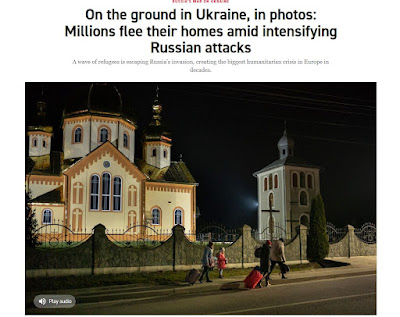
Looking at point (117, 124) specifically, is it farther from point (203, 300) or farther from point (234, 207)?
point (203, 300)

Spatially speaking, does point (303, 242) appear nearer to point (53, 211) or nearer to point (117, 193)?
point (117, 193)

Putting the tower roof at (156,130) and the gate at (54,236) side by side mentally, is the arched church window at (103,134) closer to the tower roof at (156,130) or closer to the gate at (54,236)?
the tower roof at (156,130)

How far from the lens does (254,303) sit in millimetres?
8531

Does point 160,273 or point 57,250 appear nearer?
point 57,250

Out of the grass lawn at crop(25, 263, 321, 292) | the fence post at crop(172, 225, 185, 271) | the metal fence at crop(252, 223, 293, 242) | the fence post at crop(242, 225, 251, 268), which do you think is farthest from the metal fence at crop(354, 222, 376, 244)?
the fence post at crop(172, 225, 185, 271)

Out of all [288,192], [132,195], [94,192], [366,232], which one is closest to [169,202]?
[132,195]

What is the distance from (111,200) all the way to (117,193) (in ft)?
1.77

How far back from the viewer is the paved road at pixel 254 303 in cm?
813

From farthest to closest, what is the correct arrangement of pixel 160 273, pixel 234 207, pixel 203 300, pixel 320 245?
pixel 234 207
pixel 320 245
pixel 160 273
pixel 203 300
